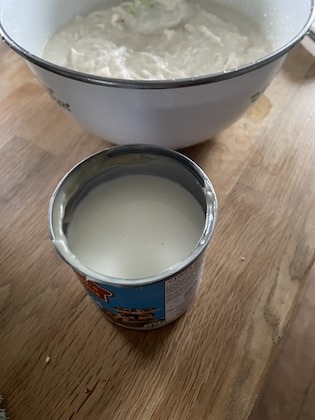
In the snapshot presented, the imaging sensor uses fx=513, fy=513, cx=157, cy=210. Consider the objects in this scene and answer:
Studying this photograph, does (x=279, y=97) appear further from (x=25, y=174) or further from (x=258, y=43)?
(x=25, y=174)

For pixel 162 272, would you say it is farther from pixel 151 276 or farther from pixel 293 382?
pixel 293 382

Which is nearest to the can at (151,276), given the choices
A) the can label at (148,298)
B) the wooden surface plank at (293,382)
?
the can label at (148,298)

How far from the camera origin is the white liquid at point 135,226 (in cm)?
44

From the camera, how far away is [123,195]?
1.61 feet

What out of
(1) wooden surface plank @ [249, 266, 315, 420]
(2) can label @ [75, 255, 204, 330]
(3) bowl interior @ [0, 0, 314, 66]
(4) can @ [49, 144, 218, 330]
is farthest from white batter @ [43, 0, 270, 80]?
(1) wooden surface plank @ [249, 266, 315, 420]

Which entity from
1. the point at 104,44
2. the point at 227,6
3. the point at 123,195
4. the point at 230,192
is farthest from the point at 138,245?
the point at 227,6

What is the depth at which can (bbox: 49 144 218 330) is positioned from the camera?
1.32ft

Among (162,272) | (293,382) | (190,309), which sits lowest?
(293,382)

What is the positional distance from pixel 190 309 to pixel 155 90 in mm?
211

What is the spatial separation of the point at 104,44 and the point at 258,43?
0.63 ft

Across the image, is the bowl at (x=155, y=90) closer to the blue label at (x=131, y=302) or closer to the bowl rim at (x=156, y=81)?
the bowl rim at (x=156, y=81)

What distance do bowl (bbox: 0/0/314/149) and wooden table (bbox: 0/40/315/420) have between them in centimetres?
8

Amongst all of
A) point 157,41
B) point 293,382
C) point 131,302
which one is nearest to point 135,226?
point 131,302

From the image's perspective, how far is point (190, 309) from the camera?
0.50m
